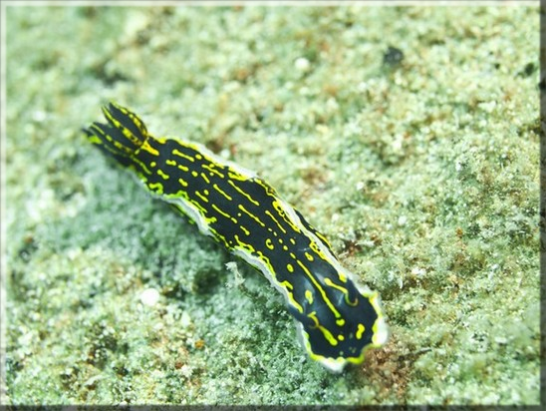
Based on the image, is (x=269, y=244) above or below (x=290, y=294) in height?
above

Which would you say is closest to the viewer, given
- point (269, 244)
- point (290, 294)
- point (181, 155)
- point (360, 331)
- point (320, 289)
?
point (360, 331)

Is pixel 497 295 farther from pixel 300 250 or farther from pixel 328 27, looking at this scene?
pixel 328 27

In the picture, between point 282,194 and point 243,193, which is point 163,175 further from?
→ point 282,194

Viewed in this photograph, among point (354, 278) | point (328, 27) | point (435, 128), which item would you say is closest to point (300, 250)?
point (354, 278)

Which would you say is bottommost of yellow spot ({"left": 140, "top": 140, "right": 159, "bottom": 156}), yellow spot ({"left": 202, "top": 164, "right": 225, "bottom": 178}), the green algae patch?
the green algae patch

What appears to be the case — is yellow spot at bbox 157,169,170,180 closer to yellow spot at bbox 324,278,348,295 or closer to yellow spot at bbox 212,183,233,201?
yellow spot at bbox 212,183,233,201

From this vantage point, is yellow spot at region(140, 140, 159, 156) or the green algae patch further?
yellow spot at region(140, 140, 159, 156)

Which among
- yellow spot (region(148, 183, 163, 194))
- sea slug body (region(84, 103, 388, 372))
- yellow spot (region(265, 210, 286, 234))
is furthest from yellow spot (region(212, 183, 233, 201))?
yellow spot (region(148, 183, 163, 194))

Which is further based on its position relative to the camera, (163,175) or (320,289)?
(163,175)

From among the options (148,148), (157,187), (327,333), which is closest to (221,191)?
(157,187)
